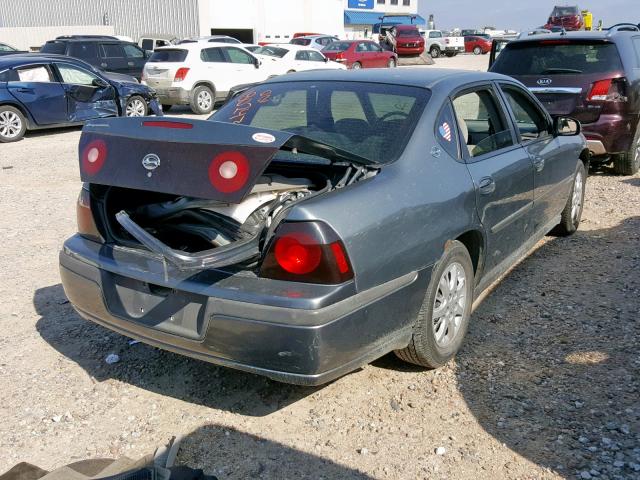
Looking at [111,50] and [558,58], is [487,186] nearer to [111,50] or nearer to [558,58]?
[558,58]

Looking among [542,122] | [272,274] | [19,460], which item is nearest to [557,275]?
[542,122]

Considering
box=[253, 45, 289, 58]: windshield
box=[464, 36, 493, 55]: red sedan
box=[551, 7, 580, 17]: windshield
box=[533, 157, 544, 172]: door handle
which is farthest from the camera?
box=[464, 36, 493, 55]: red sedan

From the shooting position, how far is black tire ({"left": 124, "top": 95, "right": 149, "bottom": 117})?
14147 millimetres

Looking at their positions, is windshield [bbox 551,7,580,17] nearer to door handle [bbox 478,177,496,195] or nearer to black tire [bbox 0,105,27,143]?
black tire [bbox 0,105,27,143]

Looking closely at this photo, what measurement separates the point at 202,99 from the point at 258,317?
46.6 ft

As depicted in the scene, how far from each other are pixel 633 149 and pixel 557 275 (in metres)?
3.79

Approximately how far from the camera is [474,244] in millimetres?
3934

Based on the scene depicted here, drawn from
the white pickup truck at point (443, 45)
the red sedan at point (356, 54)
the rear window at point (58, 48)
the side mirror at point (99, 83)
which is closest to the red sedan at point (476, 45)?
the white pickup truck at point (443, 45)

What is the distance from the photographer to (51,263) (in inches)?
218

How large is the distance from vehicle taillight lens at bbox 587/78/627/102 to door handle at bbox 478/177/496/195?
14.5 feet

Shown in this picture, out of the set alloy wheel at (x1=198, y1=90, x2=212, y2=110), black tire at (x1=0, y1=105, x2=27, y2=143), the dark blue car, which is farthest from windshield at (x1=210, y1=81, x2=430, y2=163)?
alloy wheel at (x1=198, y1=90, x2=212, y2=110)

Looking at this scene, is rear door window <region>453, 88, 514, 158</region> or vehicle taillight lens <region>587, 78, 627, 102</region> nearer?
rear door window <region>453, 88, 514, 158</region>

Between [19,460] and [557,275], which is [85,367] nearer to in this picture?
[19,460]

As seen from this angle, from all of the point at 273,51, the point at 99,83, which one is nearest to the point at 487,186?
the point at 99,83
